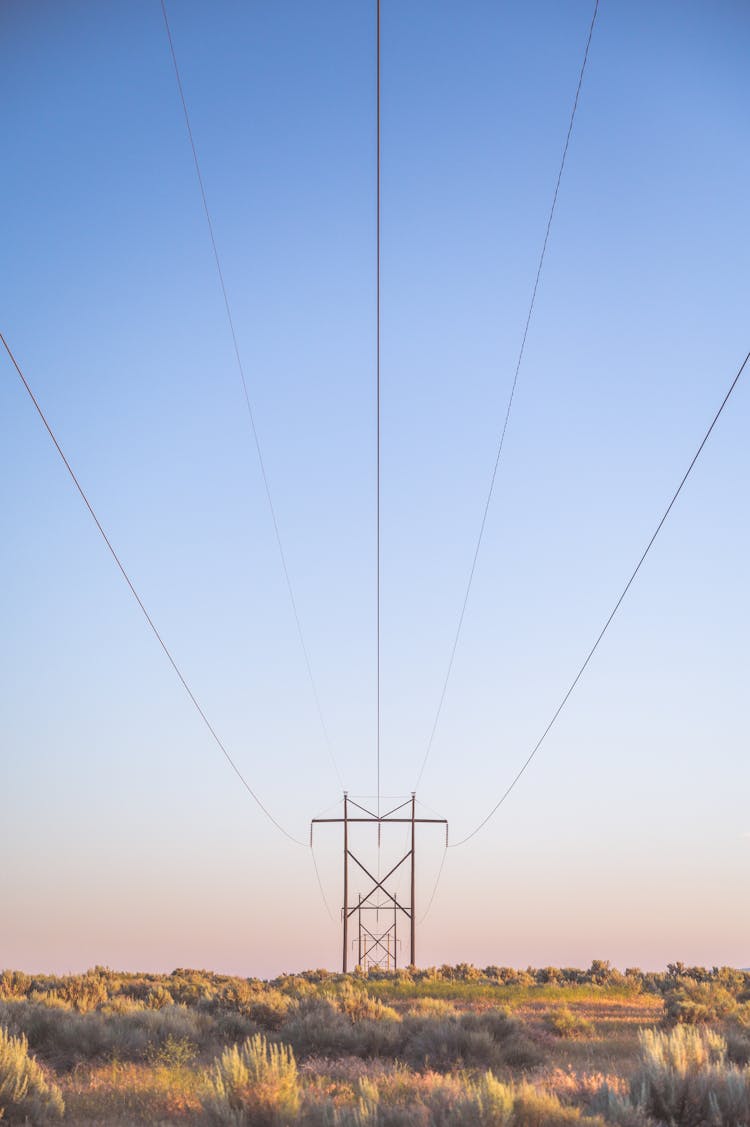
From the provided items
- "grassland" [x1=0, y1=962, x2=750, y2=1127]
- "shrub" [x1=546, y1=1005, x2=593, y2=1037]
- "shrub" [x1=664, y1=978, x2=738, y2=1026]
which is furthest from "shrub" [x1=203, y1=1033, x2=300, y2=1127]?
"shrub" [x1=664, y1=978, x2=738, y2=1026]

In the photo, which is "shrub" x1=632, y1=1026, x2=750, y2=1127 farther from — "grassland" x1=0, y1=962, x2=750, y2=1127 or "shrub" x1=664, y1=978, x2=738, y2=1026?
"shrub" x1=664, y1=978, x2=738, y2=1026

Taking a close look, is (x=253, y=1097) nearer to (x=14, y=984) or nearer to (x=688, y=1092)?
(x=688, y=1092)

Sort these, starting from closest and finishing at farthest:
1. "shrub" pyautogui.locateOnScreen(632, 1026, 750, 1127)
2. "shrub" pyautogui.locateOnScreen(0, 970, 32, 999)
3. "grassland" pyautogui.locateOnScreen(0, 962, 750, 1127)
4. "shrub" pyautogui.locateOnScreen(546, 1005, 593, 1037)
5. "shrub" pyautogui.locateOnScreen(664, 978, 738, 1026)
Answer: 1. "shrub" pyautogui.locateOnScreen(632, 1026, 750, 1127)
2. "grassland" pyautogui.locateOnScreen(0, 962, 750, 1127)
3. "shrub" pyautogui.locateOnScreen(546, 1005, 593, 1037)
4. "shrub" pyautogui.locateOnScreen(664, 978, 738, 1026)
5. "shrub" pyautogui.locateOnScreen(0, 970, 32, 999)

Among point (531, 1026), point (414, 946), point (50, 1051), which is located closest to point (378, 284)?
point (50, 1051)

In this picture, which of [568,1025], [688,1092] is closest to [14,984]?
[568,1025]

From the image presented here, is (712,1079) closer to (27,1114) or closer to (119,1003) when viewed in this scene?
(27,1114)

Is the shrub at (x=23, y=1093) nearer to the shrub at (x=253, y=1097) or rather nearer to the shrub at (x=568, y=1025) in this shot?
the shrub at (x=253, y=1097)
